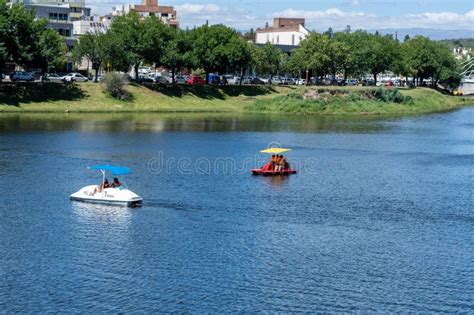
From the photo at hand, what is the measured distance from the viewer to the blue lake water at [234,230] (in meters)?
46.2

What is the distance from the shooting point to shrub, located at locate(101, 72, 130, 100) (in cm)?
14875

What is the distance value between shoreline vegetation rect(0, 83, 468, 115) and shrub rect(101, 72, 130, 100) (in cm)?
133

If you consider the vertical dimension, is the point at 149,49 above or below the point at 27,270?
above

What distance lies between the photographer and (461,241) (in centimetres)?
5822

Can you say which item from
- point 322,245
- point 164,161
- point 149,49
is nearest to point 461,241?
point 322,245

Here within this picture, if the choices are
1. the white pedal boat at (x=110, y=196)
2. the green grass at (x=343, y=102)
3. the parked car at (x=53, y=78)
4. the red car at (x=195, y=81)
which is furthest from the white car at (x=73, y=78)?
the white pedal boat at (x=110, y=196)

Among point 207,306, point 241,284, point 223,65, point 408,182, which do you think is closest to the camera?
point 207,306

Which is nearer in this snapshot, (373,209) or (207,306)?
(207,306)

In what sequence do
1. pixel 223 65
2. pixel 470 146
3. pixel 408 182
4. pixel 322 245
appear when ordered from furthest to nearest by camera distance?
pixel 223 65 < pixel 470 146 < pixel 408 182 < pixel 322 245

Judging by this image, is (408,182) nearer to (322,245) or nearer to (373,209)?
(373,209)

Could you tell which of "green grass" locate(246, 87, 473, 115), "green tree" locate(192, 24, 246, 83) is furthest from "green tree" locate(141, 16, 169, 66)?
"green grass" locate(246, 87, 473, 115)

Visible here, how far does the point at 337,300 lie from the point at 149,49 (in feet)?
391

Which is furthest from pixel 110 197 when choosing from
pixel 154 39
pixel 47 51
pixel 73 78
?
pixel 73 78

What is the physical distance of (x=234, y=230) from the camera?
59219mm
